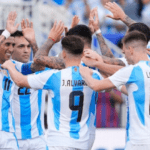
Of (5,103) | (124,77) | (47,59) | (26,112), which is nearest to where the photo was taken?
(124,77)

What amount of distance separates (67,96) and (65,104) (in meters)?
0.10

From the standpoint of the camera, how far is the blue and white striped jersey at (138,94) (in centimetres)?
413

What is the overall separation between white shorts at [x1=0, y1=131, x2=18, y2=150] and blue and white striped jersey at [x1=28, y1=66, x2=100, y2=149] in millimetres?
797

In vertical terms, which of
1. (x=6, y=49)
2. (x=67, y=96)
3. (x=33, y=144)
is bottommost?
(x=33, y=144)

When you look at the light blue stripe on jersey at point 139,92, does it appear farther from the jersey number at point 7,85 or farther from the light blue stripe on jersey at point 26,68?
the light blue stripe on jersey at point 26,68

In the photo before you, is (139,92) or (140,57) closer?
(139,92)

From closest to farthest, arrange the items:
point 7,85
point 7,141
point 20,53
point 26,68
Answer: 1. point 7,141
2. point 7,85
3. point 26,68
4. point 20,53

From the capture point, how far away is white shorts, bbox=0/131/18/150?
5.07m

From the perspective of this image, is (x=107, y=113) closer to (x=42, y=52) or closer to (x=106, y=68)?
(x=42, y=52)

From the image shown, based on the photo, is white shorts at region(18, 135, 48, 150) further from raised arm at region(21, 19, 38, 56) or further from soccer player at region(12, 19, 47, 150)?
raised arm at region(21, 19, 38, 56)

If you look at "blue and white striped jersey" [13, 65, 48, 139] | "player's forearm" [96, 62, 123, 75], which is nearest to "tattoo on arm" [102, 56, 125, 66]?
"player's forearm" [96, 62, 123, 75]

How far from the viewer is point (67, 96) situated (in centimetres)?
450

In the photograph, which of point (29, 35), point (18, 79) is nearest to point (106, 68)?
point (18, 79)

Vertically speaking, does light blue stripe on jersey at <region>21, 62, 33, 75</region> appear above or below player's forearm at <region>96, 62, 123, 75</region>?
above
